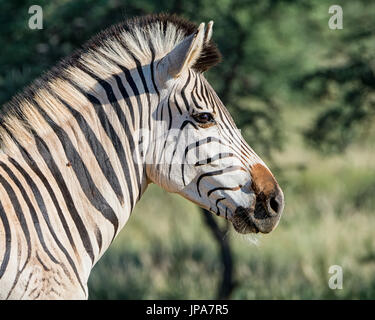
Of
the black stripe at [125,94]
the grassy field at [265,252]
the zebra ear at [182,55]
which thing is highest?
the zebra ear at [182,55]

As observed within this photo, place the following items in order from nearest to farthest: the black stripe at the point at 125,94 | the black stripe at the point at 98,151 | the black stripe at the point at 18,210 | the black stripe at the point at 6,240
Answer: the black stripe at the point at 6,240, the black stripe at the point at 18,210, the black stripe at the point at 98,151, the black stripe at the point at 125,94

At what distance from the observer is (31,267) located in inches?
128

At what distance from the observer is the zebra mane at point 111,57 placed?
11.9 ft

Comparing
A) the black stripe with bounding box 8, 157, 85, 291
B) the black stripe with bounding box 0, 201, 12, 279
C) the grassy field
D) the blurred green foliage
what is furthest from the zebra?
the grassy field

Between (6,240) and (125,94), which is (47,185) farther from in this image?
(125,94)

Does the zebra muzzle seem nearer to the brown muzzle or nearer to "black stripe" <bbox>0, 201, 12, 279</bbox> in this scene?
the brown muzzle

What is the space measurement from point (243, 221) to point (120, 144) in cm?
92

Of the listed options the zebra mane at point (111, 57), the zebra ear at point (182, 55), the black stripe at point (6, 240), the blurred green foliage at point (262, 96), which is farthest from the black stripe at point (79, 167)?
the blurred green foliage at point (262, 96)

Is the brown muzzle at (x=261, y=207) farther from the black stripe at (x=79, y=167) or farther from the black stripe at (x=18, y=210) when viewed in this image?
the black stripe at (x=18, y=210)

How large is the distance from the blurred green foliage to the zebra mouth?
3029 millimetres

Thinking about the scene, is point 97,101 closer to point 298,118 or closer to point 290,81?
point 290,81

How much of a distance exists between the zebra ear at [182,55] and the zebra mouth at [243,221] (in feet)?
3.13

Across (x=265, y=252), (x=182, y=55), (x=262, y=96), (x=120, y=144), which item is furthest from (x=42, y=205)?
(x=265, y=252)

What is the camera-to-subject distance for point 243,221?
3773mm
